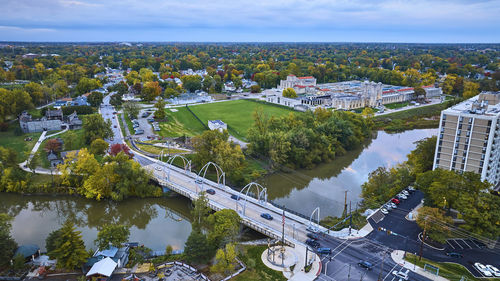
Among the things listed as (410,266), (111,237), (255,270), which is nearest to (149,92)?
(111,237)

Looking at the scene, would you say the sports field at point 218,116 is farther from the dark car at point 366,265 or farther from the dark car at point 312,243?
the dark car at point 366,265

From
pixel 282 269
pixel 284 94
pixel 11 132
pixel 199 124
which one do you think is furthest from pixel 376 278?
pixel 284 94

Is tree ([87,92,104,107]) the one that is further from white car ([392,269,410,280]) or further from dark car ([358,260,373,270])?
white car ([392,269,410,280])

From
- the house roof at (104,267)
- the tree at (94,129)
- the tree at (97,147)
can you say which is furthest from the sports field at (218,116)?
the house roof at (104,267)

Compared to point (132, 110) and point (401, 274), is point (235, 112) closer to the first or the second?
point (132, 110)

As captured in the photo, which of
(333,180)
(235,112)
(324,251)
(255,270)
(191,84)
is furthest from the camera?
(191,84)

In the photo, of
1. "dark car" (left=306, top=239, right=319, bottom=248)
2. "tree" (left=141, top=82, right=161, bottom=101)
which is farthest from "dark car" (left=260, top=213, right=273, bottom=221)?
"tree" (left=141, top=82, right=161, bottom=101)
